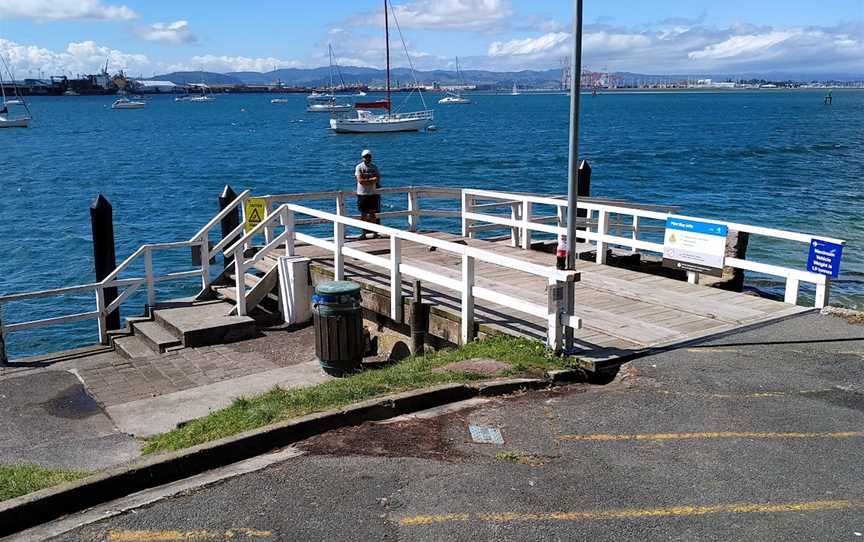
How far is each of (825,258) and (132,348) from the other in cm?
994

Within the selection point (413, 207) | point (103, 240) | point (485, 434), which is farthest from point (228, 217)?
point (485, 434)

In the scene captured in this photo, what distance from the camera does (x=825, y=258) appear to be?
10719 mm

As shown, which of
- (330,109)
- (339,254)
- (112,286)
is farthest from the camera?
(330,109)

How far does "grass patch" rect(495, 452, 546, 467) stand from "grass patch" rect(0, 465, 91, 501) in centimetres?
329

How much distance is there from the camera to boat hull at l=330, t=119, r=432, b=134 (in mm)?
87625

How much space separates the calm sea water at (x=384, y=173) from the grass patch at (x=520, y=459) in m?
13.7

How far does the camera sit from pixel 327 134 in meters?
96.0

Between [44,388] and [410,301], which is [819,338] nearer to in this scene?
[410,301]

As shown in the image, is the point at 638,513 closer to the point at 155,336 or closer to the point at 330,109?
the point at 155,336

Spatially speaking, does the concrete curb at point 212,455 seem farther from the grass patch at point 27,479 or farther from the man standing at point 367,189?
the man standing at point 367,189

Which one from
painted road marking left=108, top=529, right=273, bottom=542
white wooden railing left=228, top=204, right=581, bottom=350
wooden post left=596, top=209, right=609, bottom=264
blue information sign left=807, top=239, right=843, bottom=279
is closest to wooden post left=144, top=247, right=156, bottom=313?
white wooden railing left=228, top=204, right=581, bottom=350

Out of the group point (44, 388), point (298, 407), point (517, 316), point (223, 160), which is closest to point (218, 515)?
point (298, 407)

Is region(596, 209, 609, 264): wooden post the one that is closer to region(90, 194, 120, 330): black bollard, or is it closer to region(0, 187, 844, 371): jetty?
region(0, 187, 844, 371): jetty

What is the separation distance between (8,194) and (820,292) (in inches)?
1746
